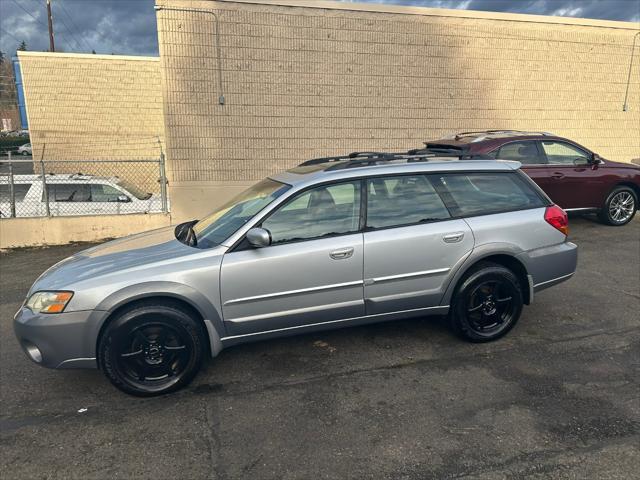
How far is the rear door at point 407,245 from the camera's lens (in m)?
3.62

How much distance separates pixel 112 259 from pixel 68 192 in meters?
5.77

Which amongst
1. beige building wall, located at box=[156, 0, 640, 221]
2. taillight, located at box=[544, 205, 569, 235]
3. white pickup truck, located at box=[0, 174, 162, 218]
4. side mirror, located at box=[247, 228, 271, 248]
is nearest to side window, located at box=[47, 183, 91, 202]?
white pickup truck, located at box=[0, 174, 162, 218]

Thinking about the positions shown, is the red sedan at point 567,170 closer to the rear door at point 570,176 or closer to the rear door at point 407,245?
the rear door at point 570,176

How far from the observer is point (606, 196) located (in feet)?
26.9

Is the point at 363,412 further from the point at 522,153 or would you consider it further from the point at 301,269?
the point at 522,153

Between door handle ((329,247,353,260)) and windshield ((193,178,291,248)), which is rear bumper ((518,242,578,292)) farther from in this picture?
windshield ((193,178,291,248))

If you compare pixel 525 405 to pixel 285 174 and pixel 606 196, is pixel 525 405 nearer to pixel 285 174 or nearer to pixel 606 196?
pixel 285 174

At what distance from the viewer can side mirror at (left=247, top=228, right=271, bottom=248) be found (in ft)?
10.6

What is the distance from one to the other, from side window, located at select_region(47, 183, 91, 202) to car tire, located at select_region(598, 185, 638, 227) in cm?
945

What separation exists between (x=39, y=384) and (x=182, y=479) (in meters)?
1.77

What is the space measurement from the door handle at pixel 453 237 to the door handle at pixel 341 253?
0.82 metres

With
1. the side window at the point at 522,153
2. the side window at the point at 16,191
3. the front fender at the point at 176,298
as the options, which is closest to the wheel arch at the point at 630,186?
the side window at the point at 522,153

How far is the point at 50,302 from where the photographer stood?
10.3ft

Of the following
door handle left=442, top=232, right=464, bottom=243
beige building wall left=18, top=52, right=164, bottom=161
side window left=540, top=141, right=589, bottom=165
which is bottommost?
door handle left=442, top=232, right=464, bottom=243
